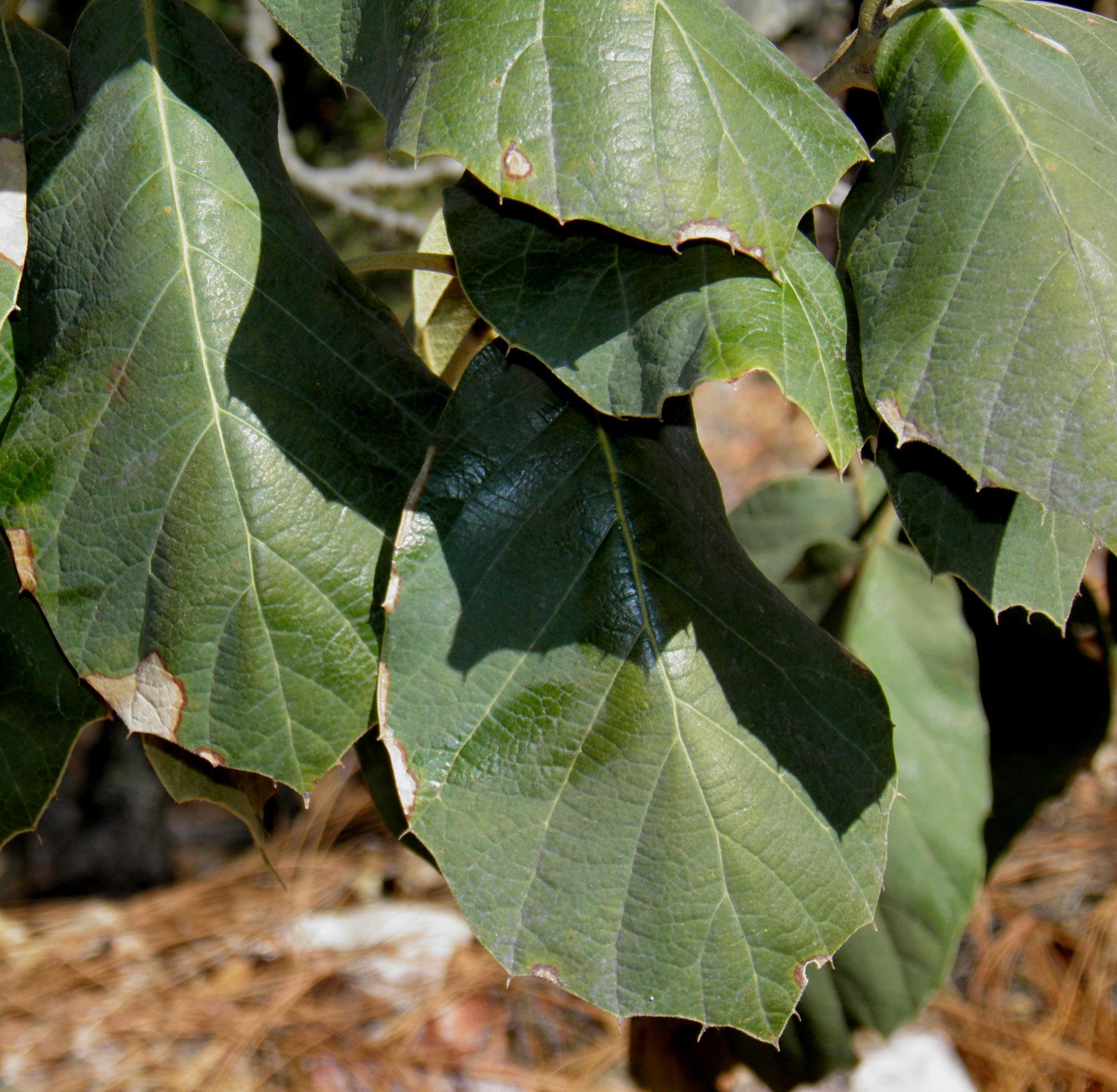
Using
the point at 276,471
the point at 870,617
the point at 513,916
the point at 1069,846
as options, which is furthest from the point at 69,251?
the point at 1069,846

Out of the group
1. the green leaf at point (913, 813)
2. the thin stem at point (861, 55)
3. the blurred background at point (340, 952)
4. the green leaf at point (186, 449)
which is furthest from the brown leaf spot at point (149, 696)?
the blurred background at point (340, 952)

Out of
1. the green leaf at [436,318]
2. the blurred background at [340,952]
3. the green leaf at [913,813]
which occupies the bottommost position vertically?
the blurred background at [340,952]

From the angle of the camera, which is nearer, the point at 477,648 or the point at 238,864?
the point at 477,648

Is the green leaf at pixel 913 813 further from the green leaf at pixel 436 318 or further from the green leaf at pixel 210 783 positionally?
the green leaf at pixel 210 783

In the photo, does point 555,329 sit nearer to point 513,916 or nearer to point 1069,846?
point 513,916

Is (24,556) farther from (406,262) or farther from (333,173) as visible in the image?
(333,173)

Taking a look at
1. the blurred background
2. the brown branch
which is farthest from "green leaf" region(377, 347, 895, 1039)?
the blurred background
